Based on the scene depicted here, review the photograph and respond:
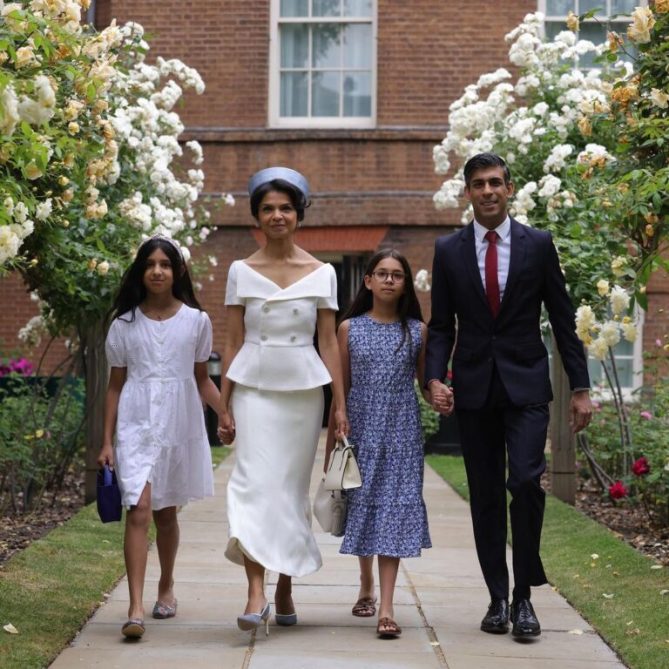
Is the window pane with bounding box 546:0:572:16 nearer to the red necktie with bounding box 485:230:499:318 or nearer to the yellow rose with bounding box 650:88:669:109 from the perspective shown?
the yellow rose with bounding box 650:88:669:109

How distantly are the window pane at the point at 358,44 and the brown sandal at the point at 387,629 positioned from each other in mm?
11205

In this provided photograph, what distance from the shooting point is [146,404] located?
19.9ft

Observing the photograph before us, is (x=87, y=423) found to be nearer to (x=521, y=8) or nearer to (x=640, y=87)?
(x=640, y=87)

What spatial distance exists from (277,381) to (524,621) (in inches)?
54.6

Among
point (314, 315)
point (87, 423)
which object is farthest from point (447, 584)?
point (87, 423)

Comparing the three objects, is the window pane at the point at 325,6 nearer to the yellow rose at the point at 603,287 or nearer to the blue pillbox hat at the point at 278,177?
the yellow rose at the point at 603,287

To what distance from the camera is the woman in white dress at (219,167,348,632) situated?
19.4ft

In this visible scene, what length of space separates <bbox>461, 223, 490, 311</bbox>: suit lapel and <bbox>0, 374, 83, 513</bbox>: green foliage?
13.0 feet

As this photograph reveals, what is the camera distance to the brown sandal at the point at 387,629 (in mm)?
5750

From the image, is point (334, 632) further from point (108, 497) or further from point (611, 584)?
point (611, 584)

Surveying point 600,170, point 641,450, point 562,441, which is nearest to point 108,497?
point 600,170

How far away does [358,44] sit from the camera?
16.2 meters

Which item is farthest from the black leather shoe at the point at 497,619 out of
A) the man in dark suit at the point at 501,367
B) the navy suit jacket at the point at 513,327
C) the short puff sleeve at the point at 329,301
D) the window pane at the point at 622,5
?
the window pane at the point at 622,5

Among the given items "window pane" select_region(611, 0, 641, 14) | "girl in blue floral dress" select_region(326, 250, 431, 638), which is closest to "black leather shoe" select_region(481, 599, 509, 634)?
"girl in blue floral dress" select_region(326, 250, 431, 638)
